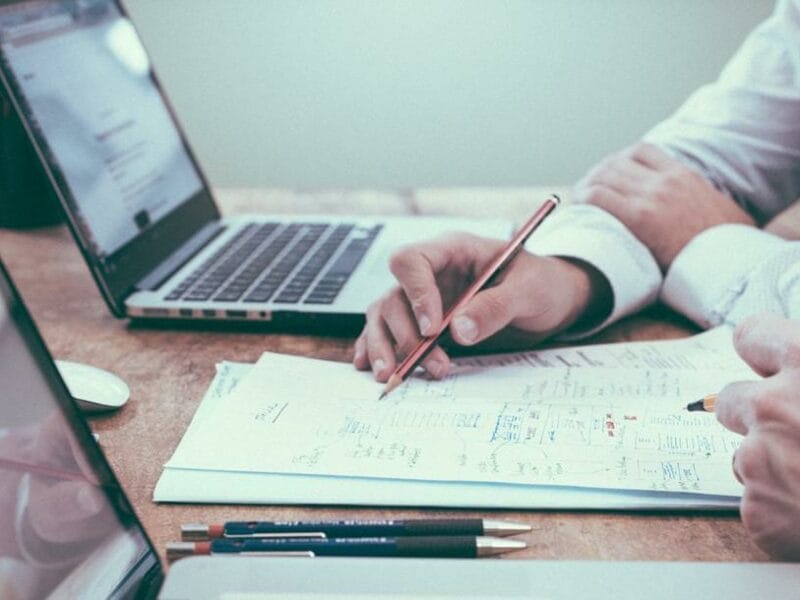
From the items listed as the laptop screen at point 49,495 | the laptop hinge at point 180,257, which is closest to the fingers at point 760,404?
the laptop screen at point 49,495

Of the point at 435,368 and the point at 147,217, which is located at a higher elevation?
the point at 147,217

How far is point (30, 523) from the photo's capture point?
14.2 inches

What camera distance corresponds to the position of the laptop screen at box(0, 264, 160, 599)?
0.35 m

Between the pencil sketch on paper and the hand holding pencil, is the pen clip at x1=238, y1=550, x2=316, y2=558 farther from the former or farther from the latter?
the hand holding pencil

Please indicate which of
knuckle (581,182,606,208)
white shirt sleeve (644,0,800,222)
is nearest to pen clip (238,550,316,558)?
knuckle (581,182,606,208)

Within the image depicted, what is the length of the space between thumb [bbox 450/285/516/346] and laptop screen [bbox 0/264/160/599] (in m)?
0.29

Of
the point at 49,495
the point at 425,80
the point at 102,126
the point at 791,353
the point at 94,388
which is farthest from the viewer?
the point at 425,80

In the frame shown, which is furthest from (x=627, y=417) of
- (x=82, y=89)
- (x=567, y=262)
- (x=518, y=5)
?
(x=518, y=5)

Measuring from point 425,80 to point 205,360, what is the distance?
1294 millimetres

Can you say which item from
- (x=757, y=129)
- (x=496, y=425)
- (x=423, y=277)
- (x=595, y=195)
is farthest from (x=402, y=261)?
(x=757, y=129)

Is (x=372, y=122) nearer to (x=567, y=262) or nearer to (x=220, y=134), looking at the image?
(x=220, y=134)

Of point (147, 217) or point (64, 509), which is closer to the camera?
point (64, 509)

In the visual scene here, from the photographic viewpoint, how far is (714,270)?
764 millimetres

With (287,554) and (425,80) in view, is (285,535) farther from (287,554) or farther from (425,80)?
(425,80)
